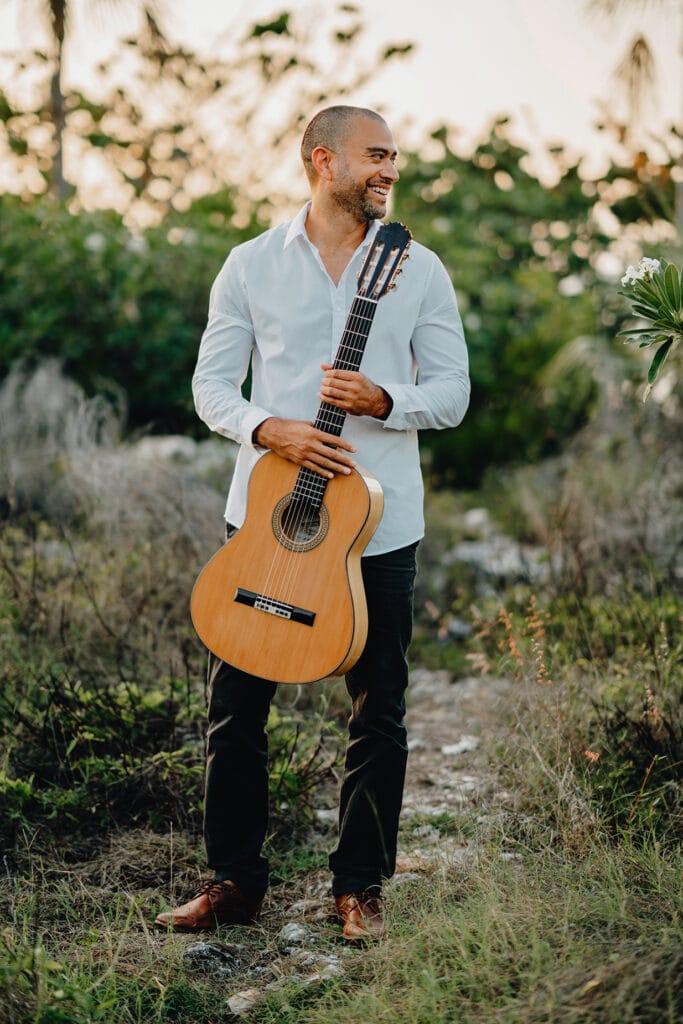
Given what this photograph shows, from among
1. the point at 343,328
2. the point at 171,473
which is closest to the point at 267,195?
the point at 171,473

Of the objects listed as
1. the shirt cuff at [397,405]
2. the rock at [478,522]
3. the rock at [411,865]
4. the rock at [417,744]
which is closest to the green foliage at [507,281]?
the rock at [478,522]

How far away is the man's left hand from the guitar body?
193mm

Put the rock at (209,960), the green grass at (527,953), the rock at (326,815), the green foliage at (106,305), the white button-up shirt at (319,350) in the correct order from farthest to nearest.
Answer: the green foliage at (106,305) < the rock at (326,815) < the white button-up shirt at (319,350) < the rock at (209,960) < the green grass at (527,953)

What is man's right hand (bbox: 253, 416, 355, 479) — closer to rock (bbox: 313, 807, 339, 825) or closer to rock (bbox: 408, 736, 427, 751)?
rock (bbox: 313, 807, 339, 825)

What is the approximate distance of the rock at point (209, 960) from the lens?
314cm

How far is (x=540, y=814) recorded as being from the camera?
390cm

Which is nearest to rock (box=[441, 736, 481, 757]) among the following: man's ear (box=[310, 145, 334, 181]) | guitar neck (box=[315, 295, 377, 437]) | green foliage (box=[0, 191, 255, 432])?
guitar neck (box=[315, 295, 377, 437])

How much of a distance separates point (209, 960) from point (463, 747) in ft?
6.00

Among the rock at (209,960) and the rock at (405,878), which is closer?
the rock at (209,960)

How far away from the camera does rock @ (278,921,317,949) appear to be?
11.0ft

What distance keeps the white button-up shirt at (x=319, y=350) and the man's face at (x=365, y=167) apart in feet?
0.31

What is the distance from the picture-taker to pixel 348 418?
3.36 m

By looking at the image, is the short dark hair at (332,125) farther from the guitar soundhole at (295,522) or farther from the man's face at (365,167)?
the guitar soundhole at (295,522)

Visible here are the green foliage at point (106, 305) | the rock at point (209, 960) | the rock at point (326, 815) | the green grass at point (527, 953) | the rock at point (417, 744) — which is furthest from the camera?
the green foliage at point (106, 305)
